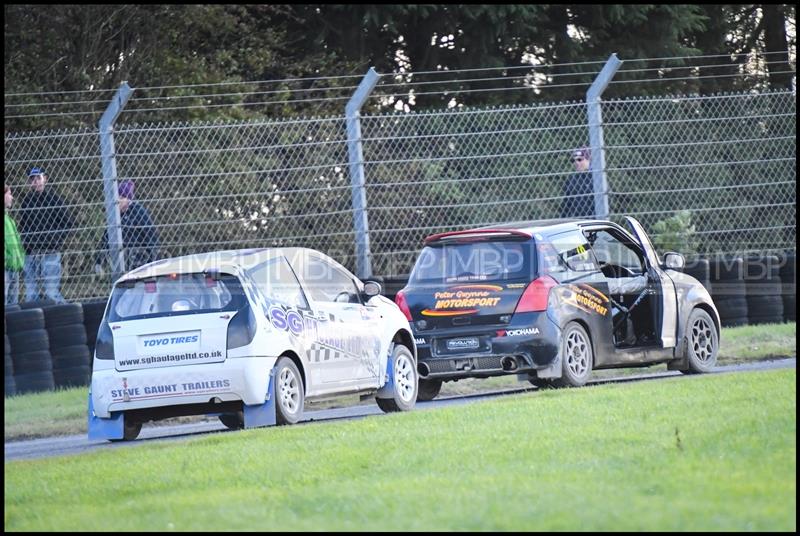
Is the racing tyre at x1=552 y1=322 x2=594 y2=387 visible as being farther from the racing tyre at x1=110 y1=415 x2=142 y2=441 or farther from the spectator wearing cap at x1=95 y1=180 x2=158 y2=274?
the spectator wearing cap at x1=95 y1=180 x2=158 y2=274

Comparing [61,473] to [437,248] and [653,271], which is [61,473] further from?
[653,271]

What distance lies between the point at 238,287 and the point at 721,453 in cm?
475

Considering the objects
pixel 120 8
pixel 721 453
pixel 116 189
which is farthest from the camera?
pixel 120 8

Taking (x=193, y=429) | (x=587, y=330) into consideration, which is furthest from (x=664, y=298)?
(x=193, y=429)

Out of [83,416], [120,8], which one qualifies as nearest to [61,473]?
[83,416]

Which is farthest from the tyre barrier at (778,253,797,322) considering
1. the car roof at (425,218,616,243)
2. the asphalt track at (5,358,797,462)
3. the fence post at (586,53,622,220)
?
the car roof at (425,218,616,243)

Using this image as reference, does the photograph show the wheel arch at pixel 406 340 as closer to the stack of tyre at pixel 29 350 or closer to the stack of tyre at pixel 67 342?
the stack of tyre at pixel 67 342

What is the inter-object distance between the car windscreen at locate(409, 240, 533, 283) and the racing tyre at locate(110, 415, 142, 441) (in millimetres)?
3118

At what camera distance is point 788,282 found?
1783 centimetres

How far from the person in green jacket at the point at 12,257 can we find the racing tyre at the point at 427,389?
4711mm

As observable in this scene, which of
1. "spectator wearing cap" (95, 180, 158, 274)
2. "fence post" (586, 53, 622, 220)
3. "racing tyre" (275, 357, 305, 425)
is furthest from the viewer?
"fence post" (586, 53, 622, 220)

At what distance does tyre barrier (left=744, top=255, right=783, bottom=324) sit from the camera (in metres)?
17.6

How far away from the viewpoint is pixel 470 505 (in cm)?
686

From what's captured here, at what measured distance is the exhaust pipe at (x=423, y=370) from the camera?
13.5m
